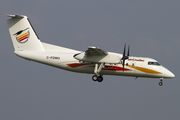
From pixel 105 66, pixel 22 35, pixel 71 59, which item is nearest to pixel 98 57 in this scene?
pixel 105 66

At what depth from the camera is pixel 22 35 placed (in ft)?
82.5

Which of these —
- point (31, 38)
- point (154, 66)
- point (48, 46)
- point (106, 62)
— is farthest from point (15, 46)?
point (154, 66)

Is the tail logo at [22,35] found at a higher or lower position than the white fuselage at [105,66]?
higher

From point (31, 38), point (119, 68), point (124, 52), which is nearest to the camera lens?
point (124, 52)

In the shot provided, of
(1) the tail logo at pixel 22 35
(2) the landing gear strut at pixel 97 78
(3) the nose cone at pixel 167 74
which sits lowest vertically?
(2) the landing gear strut at pixel 97 78

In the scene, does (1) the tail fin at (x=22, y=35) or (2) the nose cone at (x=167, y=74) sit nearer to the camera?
(2) the nose cone at (x=167, y=74)

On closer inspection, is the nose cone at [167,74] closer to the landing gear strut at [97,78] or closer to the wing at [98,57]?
the wing at [98,57]

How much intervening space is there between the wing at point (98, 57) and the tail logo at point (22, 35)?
20.7ft

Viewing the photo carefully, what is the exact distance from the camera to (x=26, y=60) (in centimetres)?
2477

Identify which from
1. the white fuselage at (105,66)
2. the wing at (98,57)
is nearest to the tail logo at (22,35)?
the white fuselage at (105,66)

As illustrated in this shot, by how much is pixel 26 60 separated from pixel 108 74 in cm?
855

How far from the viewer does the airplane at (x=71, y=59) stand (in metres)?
23.3

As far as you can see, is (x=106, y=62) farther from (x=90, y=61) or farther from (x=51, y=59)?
(x=51, y=59)

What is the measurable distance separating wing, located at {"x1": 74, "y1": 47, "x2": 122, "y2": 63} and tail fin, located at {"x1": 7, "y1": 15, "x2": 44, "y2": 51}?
17.0 ft
